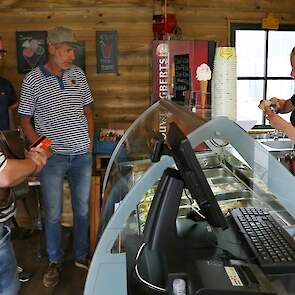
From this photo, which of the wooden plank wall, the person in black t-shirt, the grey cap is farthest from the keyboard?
the wooden plank wall

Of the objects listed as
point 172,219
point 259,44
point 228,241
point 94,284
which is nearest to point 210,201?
point 172,219

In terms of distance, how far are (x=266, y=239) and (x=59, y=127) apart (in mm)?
1987

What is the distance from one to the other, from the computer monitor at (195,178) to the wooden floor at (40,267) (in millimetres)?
2055

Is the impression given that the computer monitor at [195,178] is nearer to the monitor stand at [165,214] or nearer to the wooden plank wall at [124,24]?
the monitor stand at [165,214]

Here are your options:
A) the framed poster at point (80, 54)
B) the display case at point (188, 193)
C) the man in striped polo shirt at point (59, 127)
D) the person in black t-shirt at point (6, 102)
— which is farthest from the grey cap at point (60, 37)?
the display case at point (188, 193)

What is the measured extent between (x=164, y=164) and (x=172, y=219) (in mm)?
163

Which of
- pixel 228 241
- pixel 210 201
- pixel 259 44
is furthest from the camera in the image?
pixel 259 44

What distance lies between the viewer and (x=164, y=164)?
1.17 meters

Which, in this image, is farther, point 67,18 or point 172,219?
point 67,18

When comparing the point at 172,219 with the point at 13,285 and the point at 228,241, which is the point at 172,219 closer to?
the point at 228,241

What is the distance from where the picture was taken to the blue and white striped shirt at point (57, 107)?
9.41 ft

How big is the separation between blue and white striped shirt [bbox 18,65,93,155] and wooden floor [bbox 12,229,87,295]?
0.90m

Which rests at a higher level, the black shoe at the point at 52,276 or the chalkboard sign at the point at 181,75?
the chalkboard sign at the point at 181,75

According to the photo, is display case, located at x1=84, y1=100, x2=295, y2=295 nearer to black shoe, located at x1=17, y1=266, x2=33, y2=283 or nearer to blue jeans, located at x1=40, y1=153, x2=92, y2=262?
blue jeans, located at x1=40, y1=153, x2=92, y2=262
